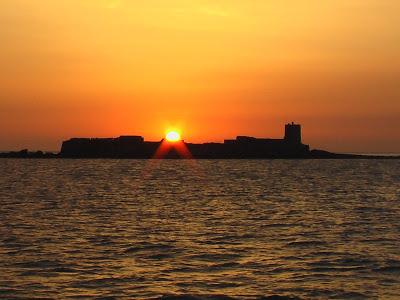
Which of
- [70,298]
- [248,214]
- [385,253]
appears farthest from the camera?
[248,214]

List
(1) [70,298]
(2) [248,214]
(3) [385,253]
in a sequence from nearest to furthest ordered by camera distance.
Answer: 1. (1) [70,298]
2. (3) [385,253]
3. (2) [248,214]

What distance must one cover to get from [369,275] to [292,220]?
57.4ft

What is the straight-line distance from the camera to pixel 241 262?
24.4 metres

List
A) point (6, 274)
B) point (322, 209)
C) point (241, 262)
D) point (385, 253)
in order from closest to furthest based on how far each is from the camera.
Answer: point (6, 274)
point (241, 262)
point (385, 253)
point (322, 209)

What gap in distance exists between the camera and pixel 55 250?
87.9 feet

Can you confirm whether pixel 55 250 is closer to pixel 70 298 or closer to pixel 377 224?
pixel 70 298

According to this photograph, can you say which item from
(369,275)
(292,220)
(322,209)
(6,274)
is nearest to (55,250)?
(6,274)

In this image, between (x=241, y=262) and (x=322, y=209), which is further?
(x=322, y=209)

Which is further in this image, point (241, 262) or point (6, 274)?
point (241, 262)

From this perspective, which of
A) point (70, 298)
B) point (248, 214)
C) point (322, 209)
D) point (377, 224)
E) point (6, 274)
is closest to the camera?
point (70, 298)

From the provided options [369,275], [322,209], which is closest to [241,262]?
[369,275]

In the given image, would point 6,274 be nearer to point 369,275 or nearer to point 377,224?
point 369,275

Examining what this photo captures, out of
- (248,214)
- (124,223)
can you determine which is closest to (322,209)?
(248,214)

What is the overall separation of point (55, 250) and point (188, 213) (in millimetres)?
18194
